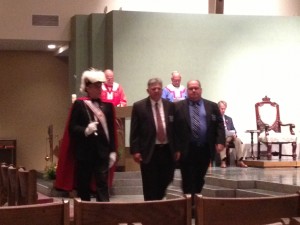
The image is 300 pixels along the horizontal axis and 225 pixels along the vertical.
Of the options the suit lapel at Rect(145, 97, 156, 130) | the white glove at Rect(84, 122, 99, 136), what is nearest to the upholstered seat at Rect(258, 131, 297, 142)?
the suit lapel at Rect(145, 97, 156, 130)

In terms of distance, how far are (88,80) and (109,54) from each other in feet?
24.1

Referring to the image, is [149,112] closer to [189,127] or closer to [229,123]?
[189,127]

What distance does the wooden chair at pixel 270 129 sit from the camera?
Result: 11570mm

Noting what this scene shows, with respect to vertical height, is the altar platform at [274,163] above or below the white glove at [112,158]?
below

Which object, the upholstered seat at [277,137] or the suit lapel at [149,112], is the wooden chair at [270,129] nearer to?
the upholstered seat at [277,137]

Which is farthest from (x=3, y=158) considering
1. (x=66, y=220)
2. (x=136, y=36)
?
(x=66, y=220)

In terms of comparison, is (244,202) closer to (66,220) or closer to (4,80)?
(66,220)

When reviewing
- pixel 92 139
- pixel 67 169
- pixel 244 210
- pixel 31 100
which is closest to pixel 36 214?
pixel 244 210

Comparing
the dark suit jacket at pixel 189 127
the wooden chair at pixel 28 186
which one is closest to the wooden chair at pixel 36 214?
the wooden chair at pixel 28 186

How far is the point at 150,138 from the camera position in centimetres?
583

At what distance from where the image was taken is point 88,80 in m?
5.34

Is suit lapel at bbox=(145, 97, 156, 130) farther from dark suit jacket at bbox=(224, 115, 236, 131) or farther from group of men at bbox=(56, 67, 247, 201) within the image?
dark suit jacket at bbox=(224, 115, 236, 131)

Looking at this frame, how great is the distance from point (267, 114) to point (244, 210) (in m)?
9.74

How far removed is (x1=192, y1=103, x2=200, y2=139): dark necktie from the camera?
6.20 meters
